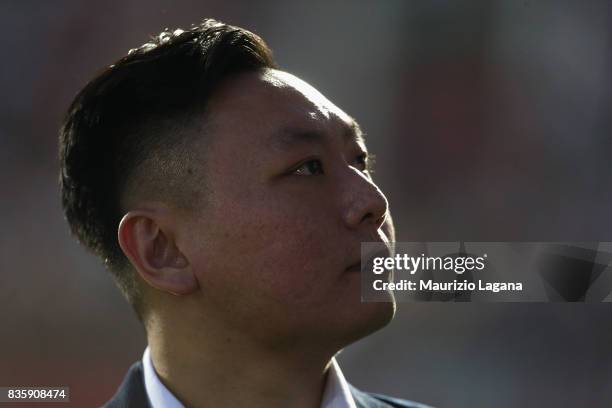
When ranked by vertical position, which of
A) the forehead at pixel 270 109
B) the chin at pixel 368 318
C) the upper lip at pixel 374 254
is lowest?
the chin at pixel 368 318

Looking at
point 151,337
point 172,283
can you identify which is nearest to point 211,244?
point 172,283

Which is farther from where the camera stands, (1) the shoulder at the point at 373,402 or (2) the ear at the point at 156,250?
(1) the shoulder at the point at 373,402

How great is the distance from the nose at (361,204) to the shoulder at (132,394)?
58 cm

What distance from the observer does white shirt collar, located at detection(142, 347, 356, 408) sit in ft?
5.54

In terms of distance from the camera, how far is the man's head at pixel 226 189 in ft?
5.19

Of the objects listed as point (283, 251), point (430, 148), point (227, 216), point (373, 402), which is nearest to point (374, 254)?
point (283, 251)

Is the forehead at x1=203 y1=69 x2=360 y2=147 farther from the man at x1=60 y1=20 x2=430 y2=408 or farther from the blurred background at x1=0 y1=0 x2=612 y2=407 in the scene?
the blurred background at x1=0 y1=0 x2=612 y2=407

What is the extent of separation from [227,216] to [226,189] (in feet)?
0.18

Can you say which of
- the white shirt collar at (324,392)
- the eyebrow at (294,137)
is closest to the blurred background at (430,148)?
the white shirt collar at (324,392)

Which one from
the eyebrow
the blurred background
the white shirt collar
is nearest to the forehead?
the eyebrow

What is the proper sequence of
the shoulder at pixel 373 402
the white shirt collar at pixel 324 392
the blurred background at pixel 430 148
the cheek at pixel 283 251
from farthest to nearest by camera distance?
the blurred background at pixel 430 148, the shoulder at pixel 373 402, the white shirt collar at pixel 324 392, the cheek at pixel 283 251

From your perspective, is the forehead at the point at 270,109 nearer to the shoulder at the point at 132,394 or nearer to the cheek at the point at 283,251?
the cheek at the point at 283,251

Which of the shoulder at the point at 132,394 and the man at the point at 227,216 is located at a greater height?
the man at the point at 227,216

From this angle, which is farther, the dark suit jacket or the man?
the dark suit jacket
